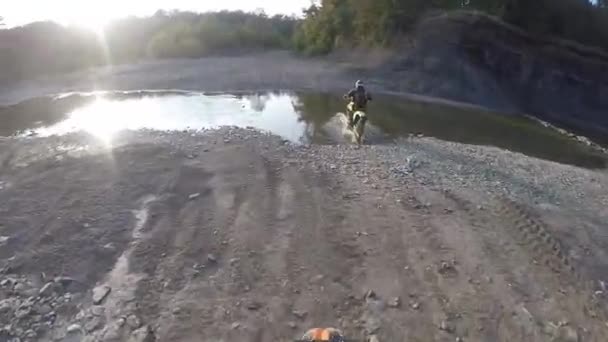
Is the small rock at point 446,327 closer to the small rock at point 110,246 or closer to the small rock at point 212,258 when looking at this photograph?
the small rock at point 212,258

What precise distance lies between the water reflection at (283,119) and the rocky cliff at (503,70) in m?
4.24

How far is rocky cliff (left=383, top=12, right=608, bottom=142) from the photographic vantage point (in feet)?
81.6

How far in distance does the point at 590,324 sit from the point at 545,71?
23688 mm

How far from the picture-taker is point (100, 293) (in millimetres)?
5531

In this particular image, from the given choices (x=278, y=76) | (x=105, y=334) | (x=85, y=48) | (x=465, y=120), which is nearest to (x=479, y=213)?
(x=105, y=334)

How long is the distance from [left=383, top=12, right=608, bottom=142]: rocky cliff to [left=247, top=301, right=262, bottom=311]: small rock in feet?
70.9

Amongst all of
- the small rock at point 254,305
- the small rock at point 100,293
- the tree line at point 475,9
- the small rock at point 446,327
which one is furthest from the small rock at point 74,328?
the tree line at point 475,9

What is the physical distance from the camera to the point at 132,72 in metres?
28.7

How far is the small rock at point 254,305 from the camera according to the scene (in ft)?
17.5

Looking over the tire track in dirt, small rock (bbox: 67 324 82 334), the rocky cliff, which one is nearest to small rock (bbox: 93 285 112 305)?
small rock (bbox: 67 324 82 334)

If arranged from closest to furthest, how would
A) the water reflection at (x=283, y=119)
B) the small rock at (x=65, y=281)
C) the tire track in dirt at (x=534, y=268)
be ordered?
1. the tire track in dirt at (x=534, y=268)
2. the small rock at (x=65, y=281)
3. the water reflection at (x=283, y=119)

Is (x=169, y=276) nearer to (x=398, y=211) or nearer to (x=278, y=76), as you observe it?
(x=398, y=211)

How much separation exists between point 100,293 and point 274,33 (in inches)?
1615

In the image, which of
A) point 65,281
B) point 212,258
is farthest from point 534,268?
point 65,281
